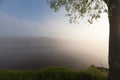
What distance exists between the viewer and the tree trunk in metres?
21.5

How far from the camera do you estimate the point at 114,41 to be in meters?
21.6

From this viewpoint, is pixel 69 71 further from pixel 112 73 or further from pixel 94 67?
pixel 112 73

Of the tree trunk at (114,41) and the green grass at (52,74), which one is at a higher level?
the tree trunk at (114,41)

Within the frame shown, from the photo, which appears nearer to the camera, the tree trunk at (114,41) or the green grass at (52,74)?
the tree trunk at (114,41)

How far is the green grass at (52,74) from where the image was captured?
26672 millimetres

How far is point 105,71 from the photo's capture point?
3103 centimetres

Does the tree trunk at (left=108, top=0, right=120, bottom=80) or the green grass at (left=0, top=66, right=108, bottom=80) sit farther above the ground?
the tree trunk at (left=108, top=0, right=120, bottom=80)

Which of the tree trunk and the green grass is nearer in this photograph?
the tree trunk

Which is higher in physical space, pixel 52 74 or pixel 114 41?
pixel 114 41

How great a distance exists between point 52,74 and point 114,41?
7.94 m

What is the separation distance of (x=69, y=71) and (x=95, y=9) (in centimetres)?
746

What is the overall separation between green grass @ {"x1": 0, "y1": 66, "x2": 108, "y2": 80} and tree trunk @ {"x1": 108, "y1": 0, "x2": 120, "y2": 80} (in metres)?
5.74

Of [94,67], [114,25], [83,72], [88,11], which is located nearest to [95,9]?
[88,11]

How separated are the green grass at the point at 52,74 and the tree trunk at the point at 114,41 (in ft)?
18.8
